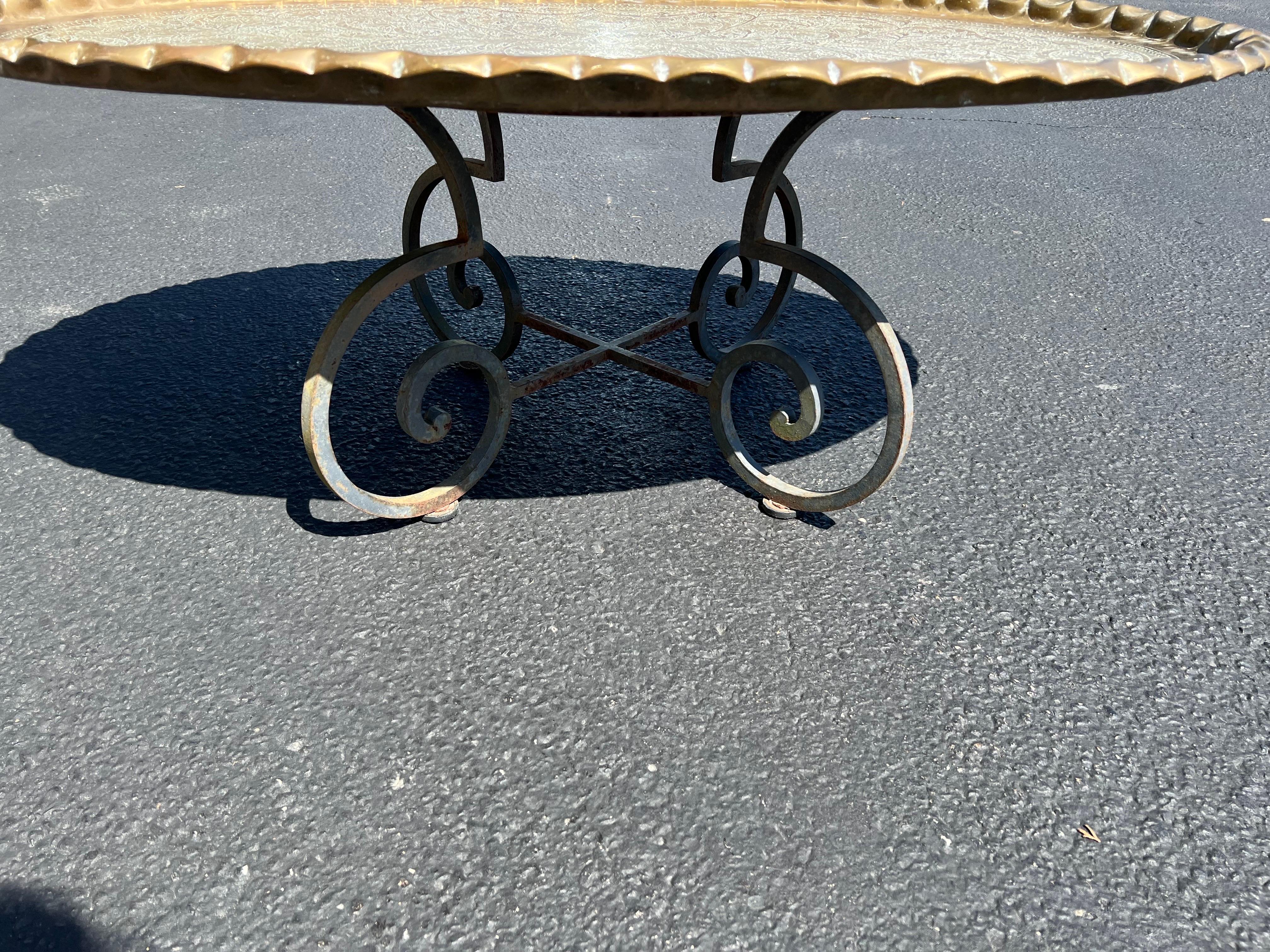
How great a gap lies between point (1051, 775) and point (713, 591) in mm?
592

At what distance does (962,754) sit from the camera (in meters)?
1.38

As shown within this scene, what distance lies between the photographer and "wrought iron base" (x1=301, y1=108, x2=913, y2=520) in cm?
164

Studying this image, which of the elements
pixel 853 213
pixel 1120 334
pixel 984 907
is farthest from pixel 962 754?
pixel 853 213

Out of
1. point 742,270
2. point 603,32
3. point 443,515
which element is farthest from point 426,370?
point 742,270

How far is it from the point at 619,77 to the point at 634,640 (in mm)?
858

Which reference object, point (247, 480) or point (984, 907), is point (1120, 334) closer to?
point (984, 907)

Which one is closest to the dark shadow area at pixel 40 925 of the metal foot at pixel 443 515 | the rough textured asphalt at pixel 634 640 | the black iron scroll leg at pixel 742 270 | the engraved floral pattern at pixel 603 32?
the rough textured asphalt at pixel 634 640

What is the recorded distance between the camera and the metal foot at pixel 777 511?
6.10 feet

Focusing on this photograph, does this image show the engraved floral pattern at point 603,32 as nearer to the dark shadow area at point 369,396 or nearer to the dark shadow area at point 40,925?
the dark shadow area at point 369,396

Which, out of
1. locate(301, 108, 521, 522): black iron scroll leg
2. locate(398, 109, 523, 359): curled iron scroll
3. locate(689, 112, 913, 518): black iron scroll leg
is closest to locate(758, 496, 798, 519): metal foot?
locate(689, 112, 913, 518): black iron scroll leg

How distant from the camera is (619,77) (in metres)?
1.09

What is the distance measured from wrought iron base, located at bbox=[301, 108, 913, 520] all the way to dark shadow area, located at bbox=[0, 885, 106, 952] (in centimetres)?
72

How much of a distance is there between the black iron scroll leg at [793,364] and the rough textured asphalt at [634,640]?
69mm

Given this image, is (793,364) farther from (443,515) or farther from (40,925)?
(40,925)
